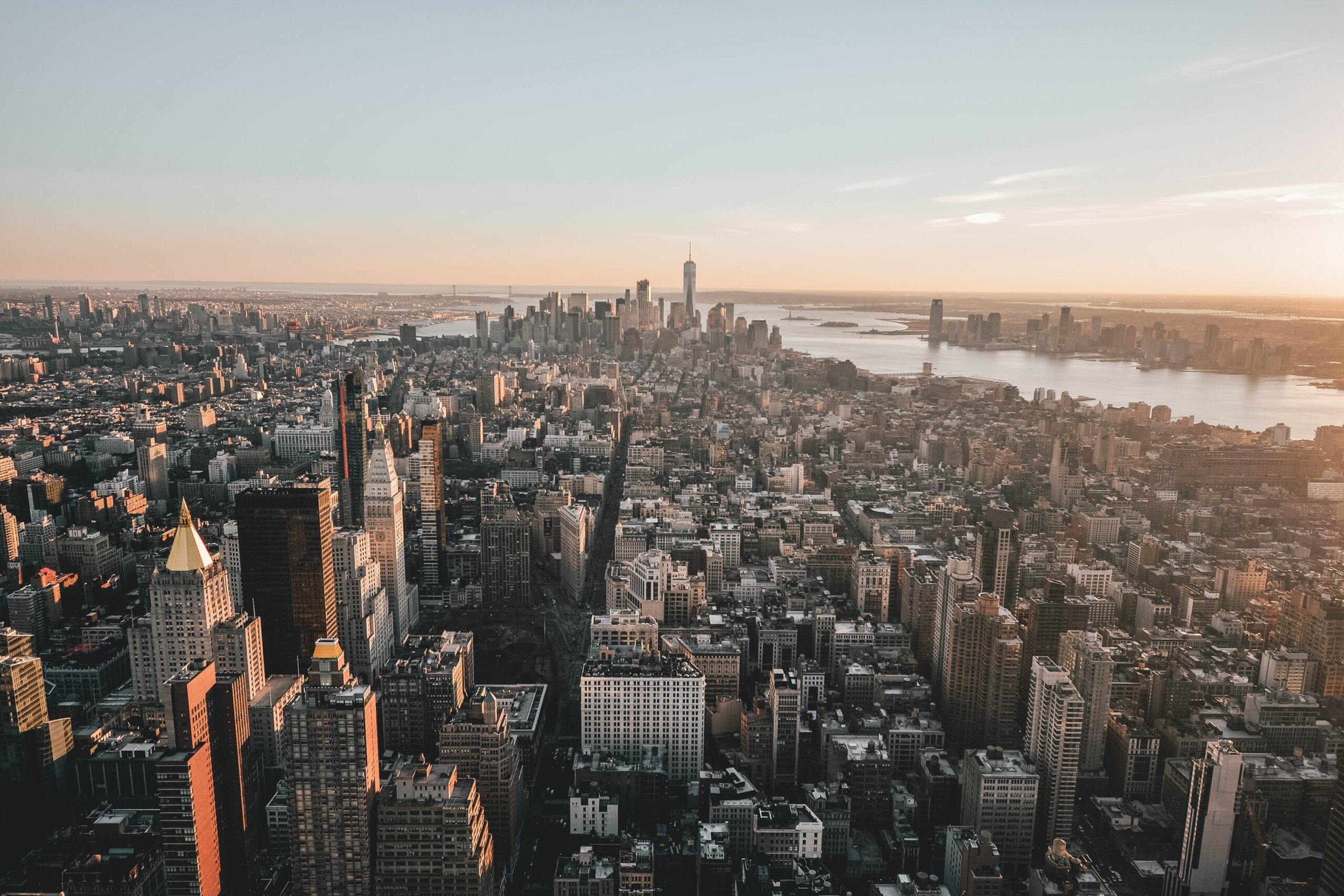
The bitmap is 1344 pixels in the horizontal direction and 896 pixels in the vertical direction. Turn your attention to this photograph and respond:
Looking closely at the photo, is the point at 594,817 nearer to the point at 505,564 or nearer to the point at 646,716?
the point at 646,716

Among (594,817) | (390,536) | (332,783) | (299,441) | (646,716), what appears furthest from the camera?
(299,441)

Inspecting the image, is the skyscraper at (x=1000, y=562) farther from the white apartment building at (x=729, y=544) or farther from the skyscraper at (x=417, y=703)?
the skyscraper at (x=417, y=703)

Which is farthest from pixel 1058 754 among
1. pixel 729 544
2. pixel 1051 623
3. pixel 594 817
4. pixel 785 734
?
pixel 729 544

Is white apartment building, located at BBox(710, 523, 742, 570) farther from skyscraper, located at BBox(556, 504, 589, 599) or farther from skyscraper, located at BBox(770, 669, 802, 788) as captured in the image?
skyscraper, located at BBox(770, 669, 802, 788)

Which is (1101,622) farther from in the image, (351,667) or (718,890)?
(351,667)

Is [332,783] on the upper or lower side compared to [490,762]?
upper
